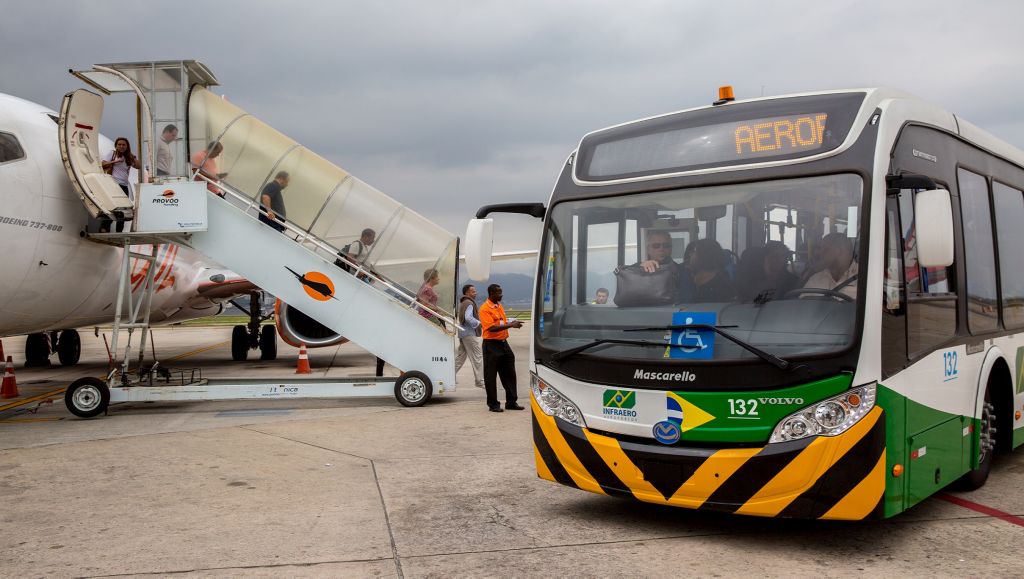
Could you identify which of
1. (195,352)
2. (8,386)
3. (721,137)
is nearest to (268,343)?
(195,352)

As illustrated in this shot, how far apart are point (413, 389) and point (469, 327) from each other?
4.88ft

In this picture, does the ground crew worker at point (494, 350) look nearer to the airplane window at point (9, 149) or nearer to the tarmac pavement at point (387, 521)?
the tarmac pavement at point (387, 521)

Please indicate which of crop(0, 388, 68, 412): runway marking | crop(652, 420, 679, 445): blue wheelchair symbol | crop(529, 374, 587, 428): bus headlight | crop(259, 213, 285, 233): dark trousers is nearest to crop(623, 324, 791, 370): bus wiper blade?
crop(652, 420, 679, 445): blue wheelchair symbol

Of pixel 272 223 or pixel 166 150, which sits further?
pixel 272 223

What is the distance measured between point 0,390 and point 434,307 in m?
7.70

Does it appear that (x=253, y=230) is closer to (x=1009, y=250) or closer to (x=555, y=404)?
(x=555, y=404)

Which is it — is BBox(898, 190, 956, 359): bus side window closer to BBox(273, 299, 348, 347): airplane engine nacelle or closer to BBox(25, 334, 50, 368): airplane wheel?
BBox(273, 299, 348, 347): airplane engine nacelle

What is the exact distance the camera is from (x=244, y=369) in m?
17.6

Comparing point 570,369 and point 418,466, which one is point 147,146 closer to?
point 418,466

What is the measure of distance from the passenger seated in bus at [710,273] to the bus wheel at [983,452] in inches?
100

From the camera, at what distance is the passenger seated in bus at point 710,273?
4.85 meters

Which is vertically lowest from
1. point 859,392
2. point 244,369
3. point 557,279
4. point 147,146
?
point 244,369

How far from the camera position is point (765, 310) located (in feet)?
15.3

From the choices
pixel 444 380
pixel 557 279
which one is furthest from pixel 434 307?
pixel 557 279
